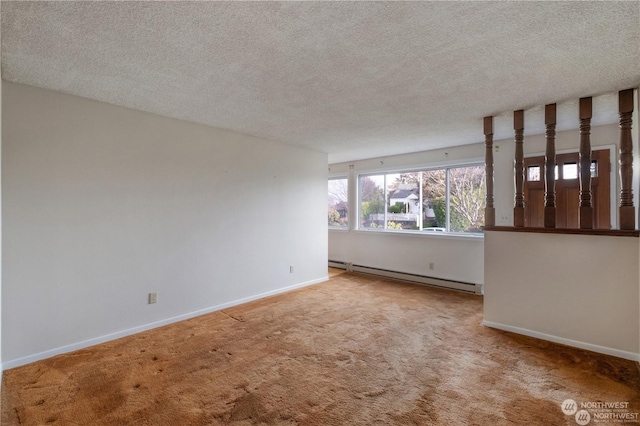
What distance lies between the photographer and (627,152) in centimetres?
269

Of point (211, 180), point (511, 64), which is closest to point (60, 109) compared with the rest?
point (211, 180)

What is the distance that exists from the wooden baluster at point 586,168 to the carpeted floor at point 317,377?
127 centimetres

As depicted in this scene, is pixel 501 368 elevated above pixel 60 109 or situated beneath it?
situated beneath

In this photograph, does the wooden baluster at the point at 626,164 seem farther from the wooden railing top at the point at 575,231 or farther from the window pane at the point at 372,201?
the window pane at the point at 372,201

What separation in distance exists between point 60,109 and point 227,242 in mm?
2200

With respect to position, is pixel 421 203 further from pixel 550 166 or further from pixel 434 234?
pixel 550 166

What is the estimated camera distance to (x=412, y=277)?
17.8 ft

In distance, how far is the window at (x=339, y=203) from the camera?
265 inches

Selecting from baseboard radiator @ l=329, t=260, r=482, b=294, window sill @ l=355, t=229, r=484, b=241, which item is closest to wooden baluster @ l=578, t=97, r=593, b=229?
window sill @ l=355, t=229, r=484, b=241

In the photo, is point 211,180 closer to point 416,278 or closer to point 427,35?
point 427,35

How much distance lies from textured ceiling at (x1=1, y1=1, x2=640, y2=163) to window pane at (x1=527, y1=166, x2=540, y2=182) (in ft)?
3.26

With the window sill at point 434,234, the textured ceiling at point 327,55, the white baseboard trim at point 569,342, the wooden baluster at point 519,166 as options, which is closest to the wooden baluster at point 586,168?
the textured ceiling at point 327,55

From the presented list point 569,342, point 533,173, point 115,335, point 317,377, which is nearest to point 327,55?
point 317,377

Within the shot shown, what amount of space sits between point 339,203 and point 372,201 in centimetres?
90
